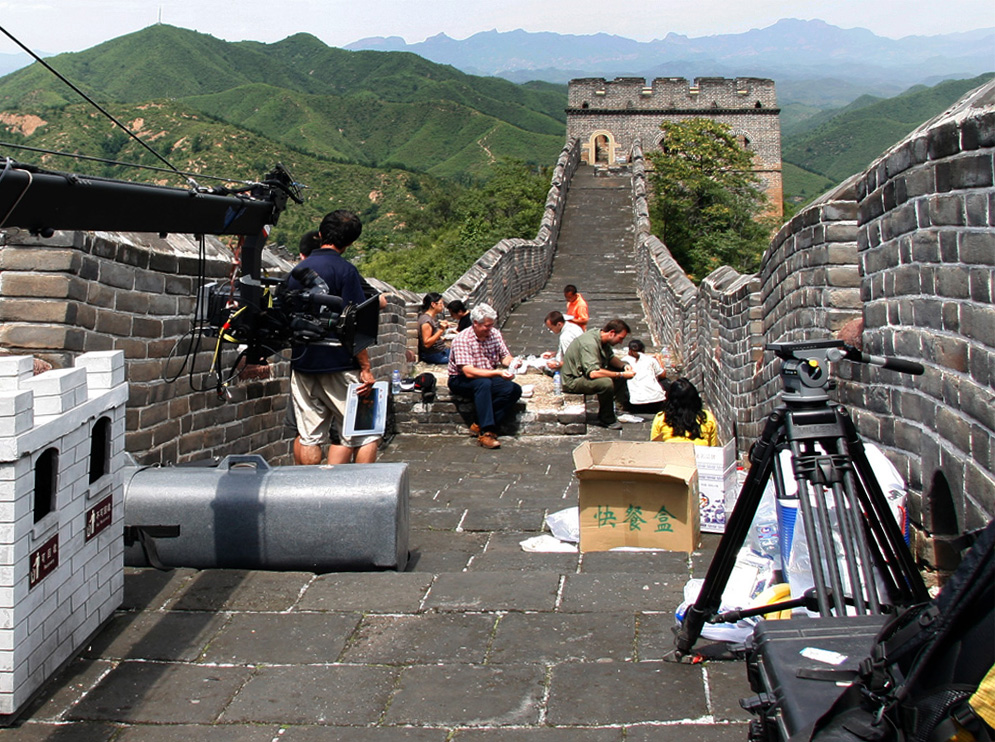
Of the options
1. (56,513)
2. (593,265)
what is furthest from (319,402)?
(593,265)

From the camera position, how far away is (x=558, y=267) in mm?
23891

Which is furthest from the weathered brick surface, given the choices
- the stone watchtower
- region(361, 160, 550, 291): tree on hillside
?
the stone watchtower

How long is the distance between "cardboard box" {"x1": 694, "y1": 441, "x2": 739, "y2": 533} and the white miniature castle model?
298 centimetres

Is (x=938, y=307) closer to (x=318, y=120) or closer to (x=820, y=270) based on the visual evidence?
(x=820, y=270)

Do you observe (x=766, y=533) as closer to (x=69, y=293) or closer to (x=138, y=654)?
(x=138, y=654)

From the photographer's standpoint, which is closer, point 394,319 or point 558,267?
point 394,319

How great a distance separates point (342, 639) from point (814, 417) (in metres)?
1.81

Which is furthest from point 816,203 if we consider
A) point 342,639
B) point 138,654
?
point 138,654

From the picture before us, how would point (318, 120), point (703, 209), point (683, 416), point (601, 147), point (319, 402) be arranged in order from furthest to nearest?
point (318, 120), point (601, 147), point (703, 209), point (683, 416), point (319, 402)

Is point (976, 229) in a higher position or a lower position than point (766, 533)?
higher

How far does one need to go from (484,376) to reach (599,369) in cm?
139

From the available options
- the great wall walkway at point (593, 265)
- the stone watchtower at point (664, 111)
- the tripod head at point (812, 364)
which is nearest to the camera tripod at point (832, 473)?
the tripod head at point (812, 364)

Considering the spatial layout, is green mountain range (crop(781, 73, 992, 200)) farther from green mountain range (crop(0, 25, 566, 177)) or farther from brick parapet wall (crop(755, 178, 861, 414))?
brick parapet wall (crop(755, 178, 861, 414))

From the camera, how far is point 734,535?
319 cm
